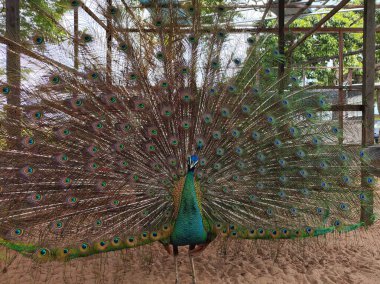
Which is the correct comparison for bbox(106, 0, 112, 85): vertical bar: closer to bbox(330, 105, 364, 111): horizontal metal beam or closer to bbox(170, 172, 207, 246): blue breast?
bbox(170, 172, 207, 246): blue breast

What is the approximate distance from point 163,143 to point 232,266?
1.77 metres

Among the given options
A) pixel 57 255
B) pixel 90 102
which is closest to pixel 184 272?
pixel 57 255

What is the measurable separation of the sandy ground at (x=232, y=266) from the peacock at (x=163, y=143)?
0.57m

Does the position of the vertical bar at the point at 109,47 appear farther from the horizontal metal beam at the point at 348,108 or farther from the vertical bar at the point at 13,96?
the horizontal metal beam at the point at 348,108

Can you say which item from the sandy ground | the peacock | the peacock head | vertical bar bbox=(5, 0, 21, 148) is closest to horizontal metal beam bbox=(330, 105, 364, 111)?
the peacock

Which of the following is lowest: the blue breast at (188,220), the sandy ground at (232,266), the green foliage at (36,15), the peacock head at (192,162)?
the sandy ground at (232,266)

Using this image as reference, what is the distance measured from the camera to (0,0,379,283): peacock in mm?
3156

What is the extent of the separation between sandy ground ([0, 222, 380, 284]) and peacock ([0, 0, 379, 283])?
0.57 metres

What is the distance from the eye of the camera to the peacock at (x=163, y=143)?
10.4 ft

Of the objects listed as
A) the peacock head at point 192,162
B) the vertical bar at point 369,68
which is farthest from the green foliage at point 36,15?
the vertical bar at point 369,68

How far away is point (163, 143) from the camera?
145 inches

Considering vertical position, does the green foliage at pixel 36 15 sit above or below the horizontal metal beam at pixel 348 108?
above

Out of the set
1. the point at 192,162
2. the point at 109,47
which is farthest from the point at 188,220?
the point at 109,47

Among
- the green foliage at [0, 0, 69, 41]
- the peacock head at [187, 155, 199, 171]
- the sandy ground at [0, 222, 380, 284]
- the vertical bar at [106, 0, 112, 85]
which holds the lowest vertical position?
the sandy ground at [0, 222, 380, 284]
